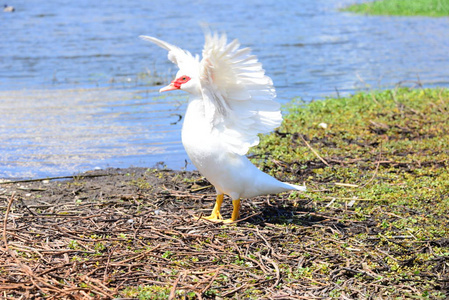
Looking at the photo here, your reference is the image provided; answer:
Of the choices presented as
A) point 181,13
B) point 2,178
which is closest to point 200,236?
point 2,178

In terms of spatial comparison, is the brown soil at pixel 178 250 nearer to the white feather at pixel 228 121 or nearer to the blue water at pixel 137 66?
the white feather at pixel 228 121

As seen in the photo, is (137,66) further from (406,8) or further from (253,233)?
(406,8)

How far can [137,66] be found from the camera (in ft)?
53.8

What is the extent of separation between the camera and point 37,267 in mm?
4348

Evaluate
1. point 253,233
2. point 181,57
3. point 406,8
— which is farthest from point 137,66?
point 406,8

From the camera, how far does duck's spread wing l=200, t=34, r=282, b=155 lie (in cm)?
508

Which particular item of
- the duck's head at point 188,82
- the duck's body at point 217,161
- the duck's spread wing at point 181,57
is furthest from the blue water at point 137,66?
the duck's body at point 217,161

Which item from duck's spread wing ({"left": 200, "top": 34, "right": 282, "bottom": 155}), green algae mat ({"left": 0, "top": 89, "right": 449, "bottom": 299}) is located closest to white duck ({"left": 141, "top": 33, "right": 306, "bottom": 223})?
duck's spread wing ({"left": 200, "top": 34, "right": 282, "bottom": 155})

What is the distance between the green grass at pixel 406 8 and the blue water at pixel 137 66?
1.32 m

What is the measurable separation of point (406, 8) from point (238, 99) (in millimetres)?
26365

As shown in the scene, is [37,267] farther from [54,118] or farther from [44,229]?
[54,118]

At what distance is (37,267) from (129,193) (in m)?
2.26

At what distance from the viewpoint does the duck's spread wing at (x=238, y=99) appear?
16.7ft

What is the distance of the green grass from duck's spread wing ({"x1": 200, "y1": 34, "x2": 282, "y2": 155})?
24.5m
